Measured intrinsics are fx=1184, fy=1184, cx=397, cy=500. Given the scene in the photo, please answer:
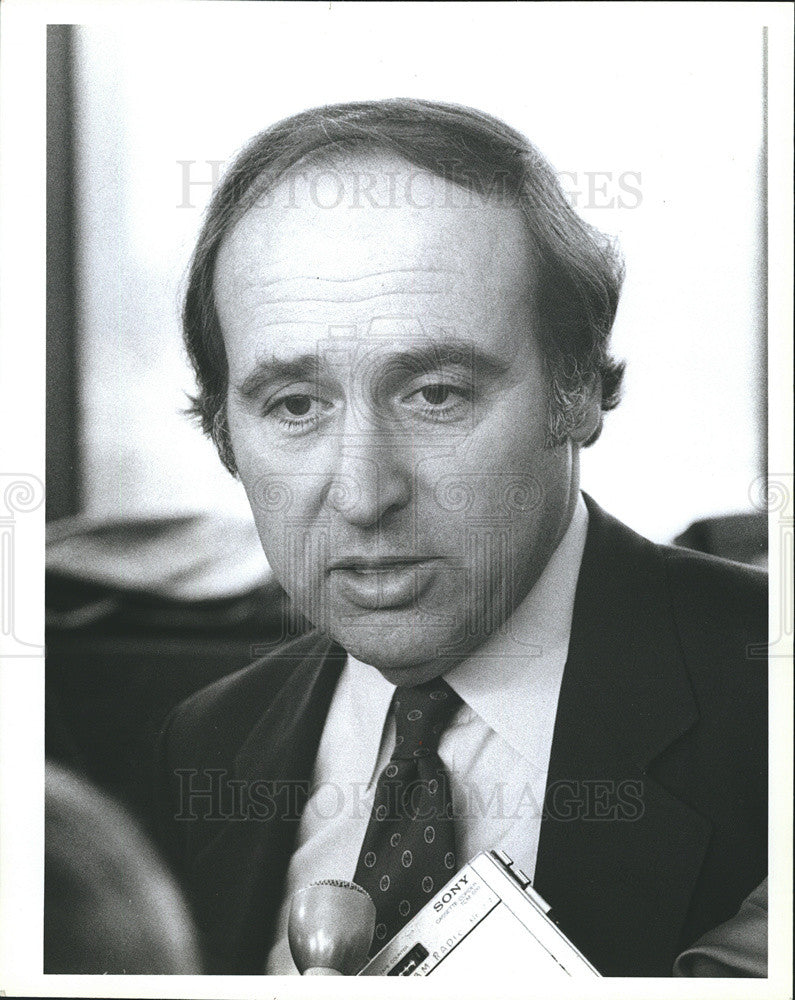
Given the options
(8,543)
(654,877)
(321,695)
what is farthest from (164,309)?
(654,877)

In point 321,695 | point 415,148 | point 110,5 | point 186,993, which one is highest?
point 110,5

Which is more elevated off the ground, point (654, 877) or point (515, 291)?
point (515, 291)

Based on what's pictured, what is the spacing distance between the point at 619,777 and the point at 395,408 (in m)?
0.75

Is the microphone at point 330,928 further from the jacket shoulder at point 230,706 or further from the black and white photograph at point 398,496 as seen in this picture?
the jacket shoulder at point 230,706

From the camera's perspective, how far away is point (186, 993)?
211 cm

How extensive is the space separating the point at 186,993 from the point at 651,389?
1.35m

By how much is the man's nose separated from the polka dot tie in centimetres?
33

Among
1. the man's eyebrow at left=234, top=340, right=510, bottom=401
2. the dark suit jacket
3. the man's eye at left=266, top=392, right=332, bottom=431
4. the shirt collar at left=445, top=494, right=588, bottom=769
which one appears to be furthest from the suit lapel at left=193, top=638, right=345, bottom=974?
the man's eyebrow at left=234, top=340, right=510, bottom=401

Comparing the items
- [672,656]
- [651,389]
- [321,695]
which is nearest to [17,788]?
[321,695]

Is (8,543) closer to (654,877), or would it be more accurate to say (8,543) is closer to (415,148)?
(415,148)

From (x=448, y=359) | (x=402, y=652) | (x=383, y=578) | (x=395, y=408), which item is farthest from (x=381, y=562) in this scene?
(x=448, y=359)

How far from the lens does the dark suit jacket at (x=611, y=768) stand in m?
2.05

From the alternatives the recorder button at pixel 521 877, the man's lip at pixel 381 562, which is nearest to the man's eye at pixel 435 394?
the man's lip at pixel 381 562

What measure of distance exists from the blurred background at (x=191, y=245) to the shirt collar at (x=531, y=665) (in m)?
0.15
